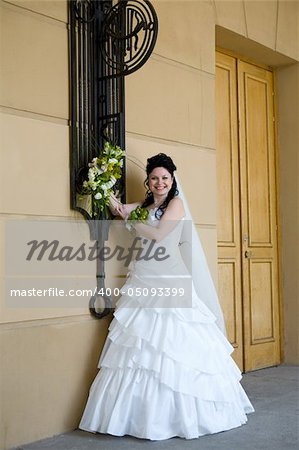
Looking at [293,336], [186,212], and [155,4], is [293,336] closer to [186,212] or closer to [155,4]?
[186,212]

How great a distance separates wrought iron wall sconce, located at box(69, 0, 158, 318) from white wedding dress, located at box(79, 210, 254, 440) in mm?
298

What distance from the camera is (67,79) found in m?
3.46

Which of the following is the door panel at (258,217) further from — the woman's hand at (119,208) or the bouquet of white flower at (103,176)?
the bouquet of white flower at (103,176)

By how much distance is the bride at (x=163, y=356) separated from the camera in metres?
3.22

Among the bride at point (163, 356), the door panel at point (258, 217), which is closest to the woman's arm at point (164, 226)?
the bride at point (163, 356)

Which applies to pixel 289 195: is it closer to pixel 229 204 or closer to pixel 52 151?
pixel 229 204

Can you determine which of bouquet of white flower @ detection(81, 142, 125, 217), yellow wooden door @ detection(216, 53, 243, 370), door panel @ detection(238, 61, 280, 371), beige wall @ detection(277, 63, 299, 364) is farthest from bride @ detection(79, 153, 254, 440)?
beige wall @ detection(277, 63, 299, 364)

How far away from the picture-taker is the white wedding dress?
321 cm

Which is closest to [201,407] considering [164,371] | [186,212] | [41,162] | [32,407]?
[164,371]

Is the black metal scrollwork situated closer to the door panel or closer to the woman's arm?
the woman's arm

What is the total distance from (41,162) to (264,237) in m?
2.67

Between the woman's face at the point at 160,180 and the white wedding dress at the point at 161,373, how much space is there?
44cm

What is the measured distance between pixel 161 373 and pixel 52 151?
1.28 m

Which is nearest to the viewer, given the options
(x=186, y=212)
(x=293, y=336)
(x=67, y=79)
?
(x=67, y=79)
